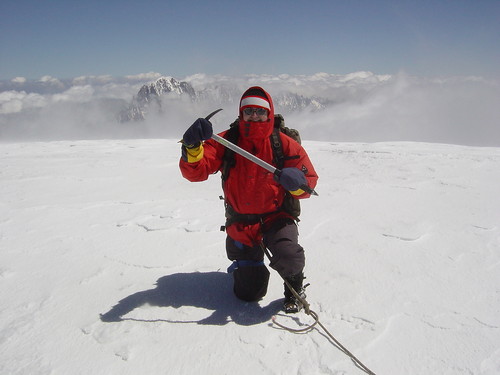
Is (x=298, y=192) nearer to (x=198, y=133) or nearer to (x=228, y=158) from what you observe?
(x=228, y=158)

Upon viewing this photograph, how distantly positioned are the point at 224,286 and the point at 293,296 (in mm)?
651

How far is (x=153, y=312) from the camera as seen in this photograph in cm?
228

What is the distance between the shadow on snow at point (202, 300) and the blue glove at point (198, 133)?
126 centimetres

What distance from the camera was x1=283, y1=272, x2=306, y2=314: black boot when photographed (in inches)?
90.5

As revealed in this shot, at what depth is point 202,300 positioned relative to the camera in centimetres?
248

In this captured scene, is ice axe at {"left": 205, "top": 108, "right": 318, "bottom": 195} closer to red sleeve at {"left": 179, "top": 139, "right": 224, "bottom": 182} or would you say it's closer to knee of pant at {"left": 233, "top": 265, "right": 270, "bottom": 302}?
red sleeve at {"left": 179, "top": 139, "right": 224, "bottom": 182}

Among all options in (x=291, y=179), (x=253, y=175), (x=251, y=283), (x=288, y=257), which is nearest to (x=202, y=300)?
(x=251, y=283)

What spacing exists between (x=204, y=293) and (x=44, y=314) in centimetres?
116

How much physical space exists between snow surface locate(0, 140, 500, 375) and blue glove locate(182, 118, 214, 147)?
129 centimetres

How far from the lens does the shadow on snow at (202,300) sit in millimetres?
2230

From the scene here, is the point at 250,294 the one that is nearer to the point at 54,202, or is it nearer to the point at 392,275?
the point at 392,275

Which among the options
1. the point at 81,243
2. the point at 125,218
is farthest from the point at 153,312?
the point at 125,218

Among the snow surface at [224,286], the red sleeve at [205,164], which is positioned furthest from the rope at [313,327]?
the red sleeve at [205,164]

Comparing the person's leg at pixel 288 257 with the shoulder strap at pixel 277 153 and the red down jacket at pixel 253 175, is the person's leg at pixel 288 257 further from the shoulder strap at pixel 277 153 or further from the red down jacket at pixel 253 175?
the shoulder strap at pixel 277 153
